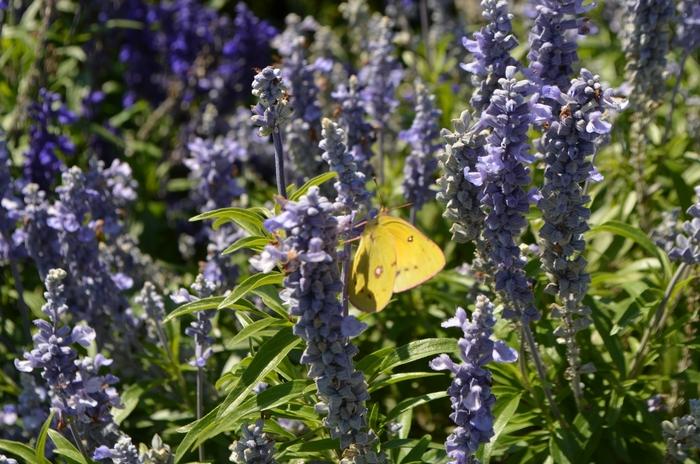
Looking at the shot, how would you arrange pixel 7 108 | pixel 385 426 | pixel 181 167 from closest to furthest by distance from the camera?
pixel 385 426
pixel 7 108
pixel 181 167

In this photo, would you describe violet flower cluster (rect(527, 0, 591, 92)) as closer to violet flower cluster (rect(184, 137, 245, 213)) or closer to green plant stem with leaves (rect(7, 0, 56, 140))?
violet flower cluster (rect(184, 137, 245, 213))

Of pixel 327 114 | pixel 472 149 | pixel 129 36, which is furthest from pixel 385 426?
pixel 129 36

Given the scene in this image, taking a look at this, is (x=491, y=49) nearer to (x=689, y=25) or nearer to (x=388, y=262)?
(x=388, y=262)

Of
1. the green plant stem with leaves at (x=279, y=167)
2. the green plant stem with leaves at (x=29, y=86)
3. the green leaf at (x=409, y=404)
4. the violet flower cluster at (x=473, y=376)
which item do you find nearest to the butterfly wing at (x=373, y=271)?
the violet flower cluster at (x=473, y=376)

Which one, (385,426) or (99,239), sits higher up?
(99,239)

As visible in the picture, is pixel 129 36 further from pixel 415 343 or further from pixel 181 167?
pixel 415 343

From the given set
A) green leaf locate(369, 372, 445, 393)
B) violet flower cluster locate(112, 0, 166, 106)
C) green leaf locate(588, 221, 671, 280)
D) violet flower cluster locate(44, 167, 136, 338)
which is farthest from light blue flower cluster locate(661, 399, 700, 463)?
violet flower cluster locate(112, 0, 166, 106)

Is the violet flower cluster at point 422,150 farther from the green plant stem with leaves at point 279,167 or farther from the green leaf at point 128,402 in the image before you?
the green leaf at point 128,402
